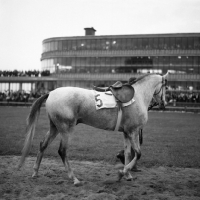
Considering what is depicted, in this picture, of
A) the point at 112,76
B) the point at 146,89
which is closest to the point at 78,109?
the point at 146,89

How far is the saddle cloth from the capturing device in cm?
582

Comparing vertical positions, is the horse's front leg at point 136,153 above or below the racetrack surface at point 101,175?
above

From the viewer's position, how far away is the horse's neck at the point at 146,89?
20.7 ft

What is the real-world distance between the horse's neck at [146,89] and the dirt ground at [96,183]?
6.14ft

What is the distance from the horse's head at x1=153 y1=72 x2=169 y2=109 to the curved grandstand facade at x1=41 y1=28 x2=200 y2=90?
41.8 m

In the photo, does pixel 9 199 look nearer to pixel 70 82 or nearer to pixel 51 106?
pixel 51 106

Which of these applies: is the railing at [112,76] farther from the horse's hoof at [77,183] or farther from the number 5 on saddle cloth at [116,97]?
the horse's hoof at [77,183]

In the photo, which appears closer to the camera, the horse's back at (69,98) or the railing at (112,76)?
the horse's back at (69,98)

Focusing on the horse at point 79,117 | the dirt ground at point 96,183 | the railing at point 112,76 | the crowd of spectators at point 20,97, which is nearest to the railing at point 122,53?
the railing at point 112,76

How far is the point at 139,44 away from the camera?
49500mm

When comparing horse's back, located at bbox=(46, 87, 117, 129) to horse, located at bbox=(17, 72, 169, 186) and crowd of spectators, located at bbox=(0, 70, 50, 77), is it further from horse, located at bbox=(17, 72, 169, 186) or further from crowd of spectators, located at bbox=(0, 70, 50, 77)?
crowd of spectators, located at bbox=(0, 70, 50, 77)

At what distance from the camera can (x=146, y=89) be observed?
645 centimetres

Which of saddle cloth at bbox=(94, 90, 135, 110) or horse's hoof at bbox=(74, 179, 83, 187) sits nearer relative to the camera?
horse's hoof at bbox=(74, 179, 83, 187)

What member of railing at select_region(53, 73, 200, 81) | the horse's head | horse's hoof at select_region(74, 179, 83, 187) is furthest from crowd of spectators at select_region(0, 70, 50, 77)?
horse's hoof at select_region(74, 179, 83, 187)
